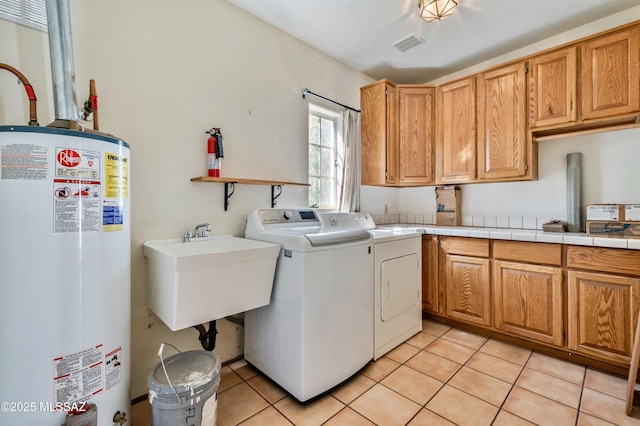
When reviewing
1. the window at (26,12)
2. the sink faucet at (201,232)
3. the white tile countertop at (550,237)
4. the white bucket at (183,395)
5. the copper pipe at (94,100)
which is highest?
the window at (26,12)

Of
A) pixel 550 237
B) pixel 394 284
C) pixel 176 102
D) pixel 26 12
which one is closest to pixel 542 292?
pixel 550 237

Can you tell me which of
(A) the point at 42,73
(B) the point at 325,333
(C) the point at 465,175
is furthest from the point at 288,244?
(C) the point at 465,175

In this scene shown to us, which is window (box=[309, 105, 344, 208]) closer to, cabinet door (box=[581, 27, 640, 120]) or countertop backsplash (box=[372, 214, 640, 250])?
countertop backsplash (box=[372, 214, 640, 250])

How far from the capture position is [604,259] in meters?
1.92

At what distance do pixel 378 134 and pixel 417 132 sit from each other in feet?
1.40

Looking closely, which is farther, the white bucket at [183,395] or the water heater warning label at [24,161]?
the white bucket at [183,395]

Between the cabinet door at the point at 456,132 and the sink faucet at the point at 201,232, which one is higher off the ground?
the cabinet door at the point at 456,132

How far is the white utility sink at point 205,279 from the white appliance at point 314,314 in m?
0.14

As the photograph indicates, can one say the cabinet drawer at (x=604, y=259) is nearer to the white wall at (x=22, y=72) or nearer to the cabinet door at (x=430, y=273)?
the cabinet door at (x=430, y=273)

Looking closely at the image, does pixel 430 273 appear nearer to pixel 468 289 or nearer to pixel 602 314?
pixel 468 289

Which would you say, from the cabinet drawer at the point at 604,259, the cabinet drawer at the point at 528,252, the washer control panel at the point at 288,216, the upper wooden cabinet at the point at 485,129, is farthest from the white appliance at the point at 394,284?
the cabinet drawer at the point at 604,259

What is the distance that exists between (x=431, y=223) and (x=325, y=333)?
7.40 feet

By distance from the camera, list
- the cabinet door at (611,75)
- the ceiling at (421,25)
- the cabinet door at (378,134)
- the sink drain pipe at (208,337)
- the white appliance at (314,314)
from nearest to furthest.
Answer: the white appliance at (314,314)
the sink drain pipe at (208,337)
the cabinet door at (611,75)
the ceiling at (421,25)
the cabinet door at (378,134)

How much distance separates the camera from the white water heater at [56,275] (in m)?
1.00
